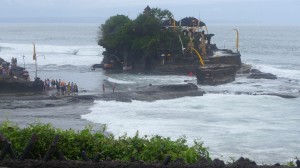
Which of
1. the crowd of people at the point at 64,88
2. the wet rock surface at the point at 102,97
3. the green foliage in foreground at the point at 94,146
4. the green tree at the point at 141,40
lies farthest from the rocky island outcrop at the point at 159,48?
the green foliage in foreground at the point at 94,146

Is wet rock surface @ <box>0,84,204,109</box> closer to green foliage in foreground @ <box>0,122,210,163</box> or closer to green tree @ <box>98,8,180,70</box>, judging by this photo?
green tree @ <box>98,8,180,70</box>

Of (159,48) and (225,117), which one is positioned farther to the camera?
(159,48)

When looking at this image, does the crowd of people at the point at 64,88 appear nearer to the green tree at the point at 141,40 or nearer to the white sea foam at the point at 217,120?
the white sea foam at the point at 217,120

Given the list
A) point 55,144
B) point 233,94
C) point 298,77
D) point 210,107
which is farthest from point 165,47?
point 55,144

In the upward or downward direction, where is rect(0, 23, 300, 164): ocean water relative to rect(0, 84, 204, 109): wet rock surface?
downward

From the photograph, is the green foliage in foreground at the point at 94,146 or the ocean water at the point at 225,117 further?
the ocean water at the point at 225,117

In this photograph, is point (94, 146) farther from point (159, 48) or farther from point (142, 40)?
point (142, 40)

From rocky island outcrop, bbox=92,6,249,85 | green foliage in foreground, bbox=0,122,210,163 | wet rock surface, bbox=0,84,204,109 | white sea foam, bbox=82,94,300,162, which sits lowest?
white sea foam, bbox=82,94,300,162

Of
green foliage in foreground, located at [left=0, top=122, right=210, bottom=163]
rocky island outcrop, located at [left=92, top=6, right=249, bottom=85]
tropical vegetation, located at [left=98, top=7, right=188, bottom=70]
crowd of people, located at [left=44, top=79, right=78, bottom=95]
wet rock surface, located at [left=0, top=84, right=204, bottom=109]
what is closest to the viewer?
green foliage in foreground, located at [left=0, top=122, right=210, bottom=163]

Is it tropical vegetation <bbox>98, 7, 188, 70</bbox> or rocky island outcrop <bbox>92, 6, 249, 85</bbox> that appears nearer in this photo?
rocky island outcrop <bbox>92, 6, 249, 85</bbox>

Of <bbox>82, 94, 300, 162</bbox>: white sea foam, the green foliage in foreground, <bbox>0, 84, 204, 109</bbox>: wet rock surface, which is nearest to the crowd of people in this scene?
<bbox>0, 84, 204, 109</bbox>: wet rock surface

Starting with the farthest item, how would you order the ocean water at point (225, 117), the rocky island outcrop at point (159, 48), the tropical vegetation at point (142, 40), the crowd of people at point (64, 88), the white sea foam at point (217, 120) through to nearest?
the tropical vegetation at point (142, 40), the rocky island outcrop at point (159, 48), the crowd of people at point (64, 88), the white sea foam at point (217, 120), the ocean water at point (225, 117)

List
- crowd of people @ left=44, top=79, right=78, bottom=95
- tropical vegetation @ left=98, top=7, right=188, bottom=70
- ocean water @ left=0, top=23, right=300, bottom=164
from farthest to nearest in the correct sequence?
tropical vegetation @ left=98, top=7, right=188, bottom=70 → crowd of people @ left=44, top=79, right=78, bottom=95 → ocean water @ left=0, top=23, right=300, bottom=164

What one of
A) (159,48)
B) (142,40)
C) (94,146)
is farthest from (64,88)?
(94,146)
